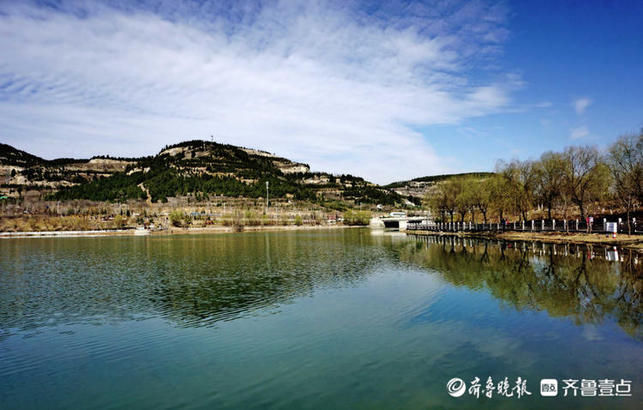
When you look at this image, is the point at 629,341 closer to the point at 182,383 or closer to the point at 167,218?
the point at 182,383

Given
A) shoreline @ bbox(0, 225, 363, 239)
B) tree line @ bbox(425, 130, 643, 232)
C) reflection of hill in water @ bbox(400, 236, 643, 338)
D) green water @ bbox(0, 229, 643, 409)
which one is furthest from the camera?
shoreline @ bbox(0, 225, 363, 239)

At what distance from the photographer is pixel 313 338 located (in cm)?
1712

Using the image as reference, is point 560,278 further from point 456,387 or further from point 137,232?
point 137,232

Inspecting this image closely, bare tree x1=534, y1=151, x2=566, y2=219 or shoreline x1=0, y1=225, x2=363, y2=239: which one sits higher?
bare tree x1=534, y1=151, x2=566, y2=219

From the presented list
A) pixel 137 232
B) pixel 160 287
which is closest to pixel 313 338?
pixel 160 287

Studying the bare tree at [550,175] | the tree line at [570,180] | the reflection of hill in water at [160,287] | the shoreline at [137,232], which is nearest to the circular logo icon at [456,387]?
the reflection of hill in water at [160,287]

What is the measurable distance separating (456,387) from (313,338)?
6.62 metres

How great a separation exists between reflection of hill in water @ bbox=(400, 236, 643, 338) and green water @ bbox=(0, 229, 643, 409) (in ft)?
0.56

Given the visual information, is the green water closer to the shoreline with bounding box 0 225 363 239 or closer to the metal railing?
the metal railing

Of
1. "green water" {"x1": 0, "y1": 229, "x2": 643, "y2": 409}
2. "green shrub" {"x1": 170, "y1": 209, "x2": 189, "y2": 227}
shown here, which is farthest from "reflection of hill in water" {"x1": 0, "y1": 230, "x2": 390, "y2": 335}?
"green shrub" {"x1": 170, "y1": 209, "x2": 189, "y2": 227}

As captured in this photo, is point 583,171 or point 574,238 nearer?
point 574,238

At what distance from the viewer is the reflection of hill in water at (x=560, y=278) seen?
68.0 ft

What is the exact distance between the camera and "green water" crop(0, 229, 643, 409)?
12016 mm

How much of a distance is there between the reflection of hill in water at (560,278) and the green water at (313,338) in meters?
0.17
